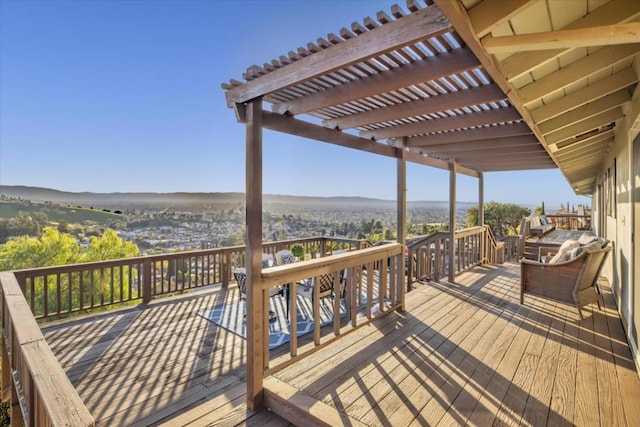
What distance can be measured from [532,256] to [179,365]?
386 inches

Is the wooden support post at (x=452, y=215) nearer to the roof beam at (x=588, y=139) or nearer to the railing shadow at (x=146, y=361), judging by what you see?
the roof beam at (x=588, y=139)

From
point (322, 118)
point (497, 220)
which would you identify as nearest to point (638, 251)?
point (322, 118)

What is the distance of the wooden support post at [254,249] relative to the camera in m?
2.38

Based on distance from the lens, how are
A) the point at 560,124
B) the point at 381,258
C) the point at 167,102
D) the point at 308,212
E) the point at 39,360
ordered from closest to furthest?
the point at 39,360 < the point at 560,124 < the point at 381,258 < the point at 308,212 < the point at 167,102

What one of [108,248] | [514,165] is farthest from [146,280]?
[514,165]

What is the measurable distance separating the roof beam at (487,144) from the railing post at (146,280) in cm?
490

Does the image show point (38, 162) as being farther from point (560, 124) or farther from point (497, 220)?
point (497, 220)

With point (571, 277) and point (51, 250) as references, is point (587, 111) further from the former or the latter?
point (51, 250)

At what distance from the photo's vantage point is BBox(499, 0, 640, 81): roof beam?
174 cm

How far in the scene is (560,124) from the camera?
3547mm

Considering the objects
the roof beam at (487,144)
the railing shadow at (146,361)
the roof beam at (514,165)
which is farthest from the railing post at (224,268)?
the roof beam at (514,165)

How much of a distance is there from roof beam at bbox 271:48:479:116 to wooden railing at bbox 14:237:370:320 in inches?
153

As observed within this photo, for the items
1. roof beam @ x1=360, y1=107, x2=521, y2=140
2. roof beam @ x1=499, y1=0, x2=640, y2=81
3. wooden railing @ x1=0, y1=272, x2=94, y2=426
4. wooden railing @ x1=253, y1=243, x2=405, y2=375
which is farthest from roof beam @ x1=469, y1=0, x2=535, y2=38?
wooden railing @ x1=0, y1=272, x2=94, y2=426

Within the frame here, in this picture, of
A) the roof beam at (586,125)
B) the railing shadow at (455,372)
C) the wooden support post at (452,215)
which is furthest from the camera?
the wooden support post at (452,215)
